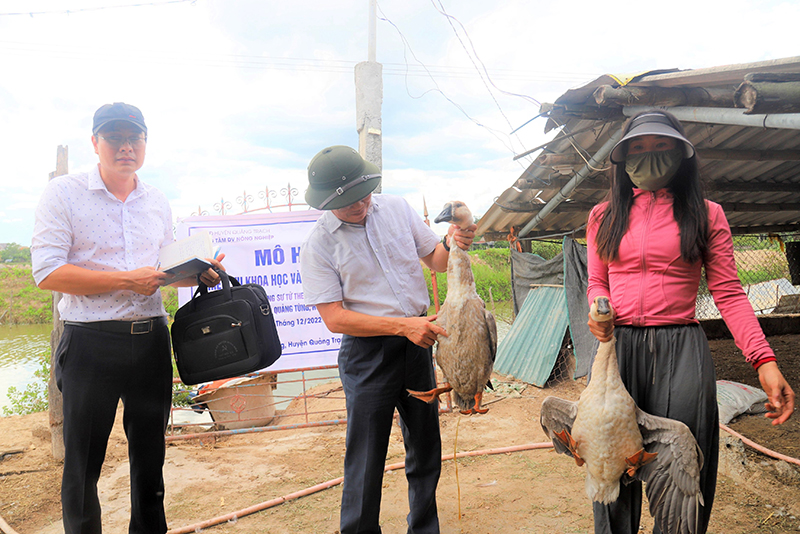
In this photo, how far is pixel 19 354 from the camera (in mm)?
→ 10109

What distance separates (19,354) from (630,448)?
1234 centimetres

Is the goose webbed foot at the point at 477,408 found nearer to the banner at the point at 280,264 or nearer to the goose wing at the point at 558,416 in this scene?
the goose wing at the point at 558,416

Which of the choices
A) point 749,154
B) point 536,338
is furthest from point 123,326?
point 536,338

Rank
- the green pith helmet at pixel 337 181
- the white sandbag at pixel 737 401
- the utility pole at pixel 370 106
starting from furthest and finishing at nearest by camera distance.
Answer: the utility pole at pixel 370 106 → the white sandbag at pixel 737 401 → the green pith helmet at pixel 337 181

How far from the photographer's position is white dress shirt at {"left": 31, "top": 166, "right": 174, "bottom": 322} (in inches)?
91.6

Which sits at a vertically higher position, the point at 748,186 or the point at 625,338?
the point at 748,186

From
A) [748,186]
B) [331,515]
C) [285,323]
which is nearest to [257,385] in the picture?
[285,323]

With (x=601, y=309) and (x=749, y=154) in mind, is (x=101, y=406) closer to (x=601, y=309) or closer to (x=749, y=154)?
(x=601, y=309)

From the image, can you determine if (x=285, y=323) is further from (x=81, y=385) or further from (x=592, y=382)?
(x=592, y=382)

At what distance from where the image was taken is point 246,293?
2660 millimetres

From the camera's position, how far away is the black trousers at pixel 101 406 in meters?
2.36

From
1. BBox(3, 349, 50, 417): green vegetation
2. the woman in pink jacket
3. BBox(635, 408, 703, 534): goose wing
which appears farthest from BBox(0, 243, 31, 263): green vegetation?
BBox(635, 408, 703, 534): goose wing

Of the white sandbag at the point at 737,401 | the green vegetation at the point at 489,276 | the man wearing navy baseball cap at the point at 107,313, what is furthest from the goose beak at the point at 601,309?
the green vegetation at the point at 489,276

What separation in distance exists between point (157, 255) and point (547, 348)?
626 centimetres
